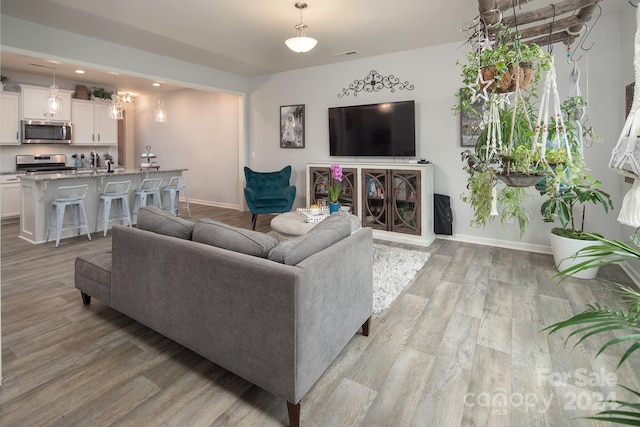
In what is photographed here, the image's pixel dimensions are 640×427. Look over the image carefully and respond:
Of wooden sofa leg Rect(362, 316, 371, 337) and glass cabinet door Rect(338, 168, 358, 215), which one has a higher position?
glass cabinet door Rect(338, 168, 358, 215)

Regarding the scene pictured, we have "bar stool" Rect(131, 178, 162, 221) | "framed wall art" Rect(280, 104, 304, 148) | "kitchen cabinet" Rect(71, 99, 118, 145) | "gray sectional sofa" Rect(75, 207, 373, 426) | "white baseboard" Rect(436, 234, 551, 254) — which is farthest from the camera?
"kitchen cabinet" Rect(71, 99, 118, 145)

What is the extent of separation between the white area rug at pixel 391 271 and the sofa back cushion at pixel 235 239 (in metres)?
1.28

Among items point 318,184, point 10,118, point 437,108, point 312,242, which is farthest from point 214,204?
point 312,242

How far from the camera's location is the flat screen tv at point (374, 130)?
482 centimetres

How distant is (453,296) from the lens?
294 centimetres

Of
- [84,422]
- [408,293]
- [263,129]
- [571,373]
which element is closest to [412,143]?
[408,293]

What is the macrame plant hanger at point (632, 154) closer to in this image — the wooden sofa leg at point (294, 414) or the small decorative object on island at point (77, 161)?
the wooden sofa leg at point (294, 414)

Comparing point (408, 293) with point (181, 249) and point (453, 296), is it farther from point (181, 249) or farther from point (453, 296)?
point (181, 249)

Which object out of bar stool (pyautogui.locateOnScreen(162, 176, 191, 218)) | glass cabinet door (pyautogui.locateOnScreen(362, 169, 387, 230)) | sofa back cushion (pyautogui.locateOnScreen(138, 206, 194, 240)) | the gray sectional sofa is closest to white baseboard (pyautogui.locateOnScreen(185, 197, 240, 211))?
bar stool (pyautogui.locateOnScreen(162, 176, 191, 218))

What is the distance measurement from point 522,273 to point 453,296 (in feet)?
3.50

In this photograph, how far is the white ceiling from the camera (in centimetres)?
338

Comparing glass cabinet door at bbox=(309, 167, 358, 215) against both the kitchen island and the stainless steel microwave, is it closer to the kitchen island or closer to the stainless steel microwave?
the kitchen island

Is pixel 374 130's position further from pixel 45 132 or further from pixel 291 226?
pixel 45 132

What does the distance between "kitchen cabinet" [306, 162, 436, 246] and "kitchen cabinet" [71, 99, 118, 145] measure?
5.10 meters
